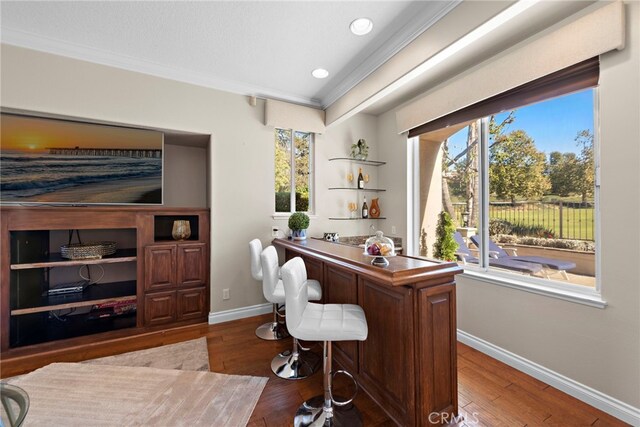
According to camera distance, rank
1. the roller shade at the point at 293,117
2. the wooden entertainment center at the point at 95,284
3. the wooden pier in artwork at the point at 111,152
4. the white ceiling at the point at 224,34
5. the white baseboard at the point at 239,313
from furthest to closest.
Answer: the roller shade at the point at 293,117
the white baseboard at the point at 239,313
the wooden pier in artwork at the point at 111,152
the wooden entertainment center at the point at 95,284
the white ceiling at the point at 224,34

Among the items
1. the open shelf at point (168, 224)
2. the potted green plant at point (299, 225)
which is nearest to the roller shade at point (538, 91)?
the potted green plant at point (299, 225)

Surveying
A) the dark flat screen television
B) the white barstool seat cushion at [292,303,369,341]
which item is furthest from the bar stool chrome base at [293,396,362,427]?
the dark flat screen television

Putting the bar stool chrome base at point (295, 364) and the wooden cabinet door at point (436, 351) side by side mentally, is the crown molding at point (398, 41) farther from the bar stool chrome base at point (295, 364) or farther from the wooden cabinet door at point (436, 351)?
the bar stool chrome base at point (295, 364)

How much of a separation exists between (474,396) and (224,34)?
3626mm

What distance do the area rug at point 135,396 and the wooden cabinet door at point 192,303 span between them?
2.71 feet

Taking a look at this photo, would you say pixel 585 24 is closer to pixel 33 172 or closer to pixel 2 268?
pixel 33 172

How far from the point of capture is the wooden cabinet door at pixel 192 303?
2.98 metres

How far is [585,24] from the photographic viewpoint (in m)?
1.80

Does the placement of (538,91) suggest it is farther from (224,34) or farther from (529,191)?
(224,34)

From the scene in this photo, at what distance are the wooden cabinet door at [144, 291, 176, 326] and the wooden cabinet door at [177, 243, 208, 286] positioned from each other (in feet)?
0.65

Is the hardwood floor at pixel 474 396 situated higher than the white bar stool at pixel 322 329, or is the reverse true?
the white bar stool at pixel 322 329

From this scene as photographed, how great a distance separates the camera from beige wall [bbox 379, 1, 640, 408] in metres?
1.66

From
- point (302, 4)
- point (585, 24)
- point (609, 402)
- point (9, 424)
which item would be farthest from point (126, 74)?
point (609, 402)

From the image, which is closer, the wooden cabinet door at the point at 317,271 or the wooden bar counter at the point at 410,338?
the wooden bar counter at the point at 410,338
